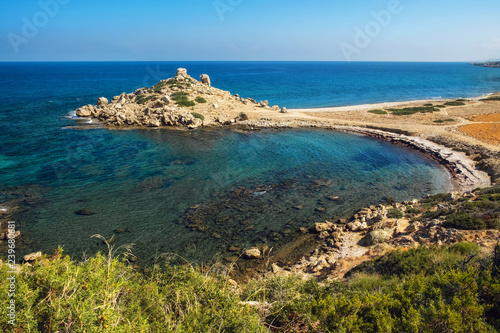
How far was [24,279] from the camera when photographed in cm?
554

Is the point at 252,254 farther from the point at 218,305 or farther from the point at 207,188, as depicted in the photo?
the point at 207,188

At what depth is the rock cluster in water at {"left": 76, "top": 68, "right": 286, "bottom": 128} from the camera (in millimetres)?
40531

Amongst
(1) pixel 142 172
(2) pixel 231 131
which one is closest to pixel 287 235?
(1) pixel 142 172

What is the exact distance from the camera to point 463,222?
12.5 metres

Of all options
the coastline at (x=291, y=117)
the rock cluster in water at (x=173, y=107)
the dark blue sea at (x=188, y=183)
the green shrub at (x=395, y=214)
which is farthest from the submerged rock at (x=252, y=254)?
the rock cluster in water at (x=173, y=107)

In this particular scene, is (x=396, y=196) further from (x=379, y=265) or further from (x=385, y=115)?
(x=385, y=115)

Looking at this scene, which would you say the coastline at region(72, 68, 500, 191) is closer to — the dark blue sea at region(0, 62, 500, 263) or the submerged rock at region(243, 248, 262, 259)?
the dark blue sea at region(0, 62, 500, 263)

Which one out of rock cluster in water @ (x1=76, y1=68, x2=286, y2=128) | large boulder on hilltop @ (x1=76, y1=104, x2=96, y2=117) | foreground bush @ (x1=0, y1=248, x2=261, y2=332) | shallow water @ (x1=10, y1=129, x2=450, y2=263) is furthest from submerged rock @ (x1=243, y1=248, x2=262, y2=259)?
large boulder on hilltop @ (x1=76, y1=104, x2=96, y2=117)

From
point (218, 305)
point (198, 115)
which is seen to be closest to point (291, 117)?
point (198, 115)

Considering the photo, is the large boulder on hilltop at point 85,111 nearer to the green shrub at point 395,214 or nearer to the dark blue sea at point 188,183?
the dark blue sea at point 188,183

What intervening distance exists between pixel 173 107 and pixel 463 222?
39.7 m

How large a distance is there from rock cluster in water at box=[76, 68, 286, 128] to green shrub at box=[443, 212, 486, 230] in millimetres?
32529

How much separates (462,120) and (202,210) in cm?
3993

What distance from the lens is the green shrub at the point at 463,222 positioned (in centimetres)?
1209
